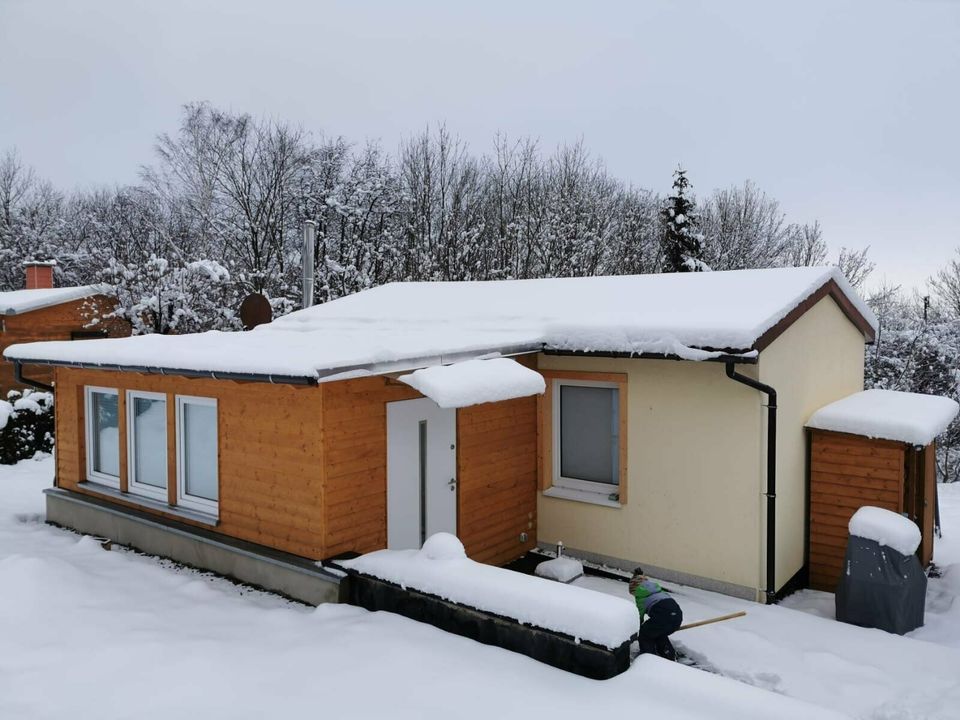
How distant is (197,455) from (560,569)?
4327mm

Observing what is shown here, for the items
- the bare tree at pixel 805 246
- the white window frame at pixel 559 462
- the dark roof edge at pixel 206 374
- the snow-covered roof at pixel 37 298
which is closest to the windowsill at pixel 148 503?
the dark roof edge at pixel 206 374

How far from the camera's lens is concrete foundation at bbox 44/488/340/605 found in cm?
667

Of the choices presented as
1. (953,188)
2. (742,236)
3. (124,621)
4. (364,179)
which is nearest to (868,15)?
(953,188)

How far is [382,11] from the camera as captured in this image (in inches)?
1987

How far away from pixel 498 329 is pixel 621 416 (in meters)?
1.91

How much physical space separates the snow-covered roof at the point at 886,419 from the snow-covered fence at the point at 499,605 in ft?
14.5

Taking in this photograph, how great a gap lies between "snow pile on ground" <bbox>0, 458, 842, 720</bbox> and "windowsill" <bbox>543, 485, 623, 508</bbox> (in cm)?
316

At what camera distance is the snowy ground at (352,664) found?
4711mm

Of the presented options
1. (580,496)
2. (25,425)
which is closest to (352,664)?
(580,496)

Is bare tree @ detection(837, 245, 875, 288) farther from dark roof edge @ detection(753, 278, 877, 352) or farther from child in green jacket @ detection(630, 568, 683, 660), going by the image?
child in green jacket @ detection(630, 568, 683, 660)

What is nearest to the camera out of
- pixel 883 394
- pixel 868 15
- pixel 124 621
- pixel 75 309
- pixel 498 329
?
pixel 124 621

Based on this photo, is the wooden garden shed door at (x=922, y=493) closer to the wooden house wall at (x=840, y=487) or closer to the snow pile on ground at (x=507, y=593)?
the wooden house wall at (x=840, y=487)

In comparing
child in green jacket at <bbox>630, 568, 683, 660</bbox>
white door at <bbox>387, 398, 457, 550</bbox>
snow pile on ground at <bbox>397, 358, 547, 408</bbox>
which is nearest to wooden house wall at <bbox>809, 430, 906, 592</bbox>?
child in green jacket at <bbox>630, 568, 683, 660</bbox>

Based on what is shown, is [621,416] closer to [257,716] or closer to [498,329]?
[498,329]
